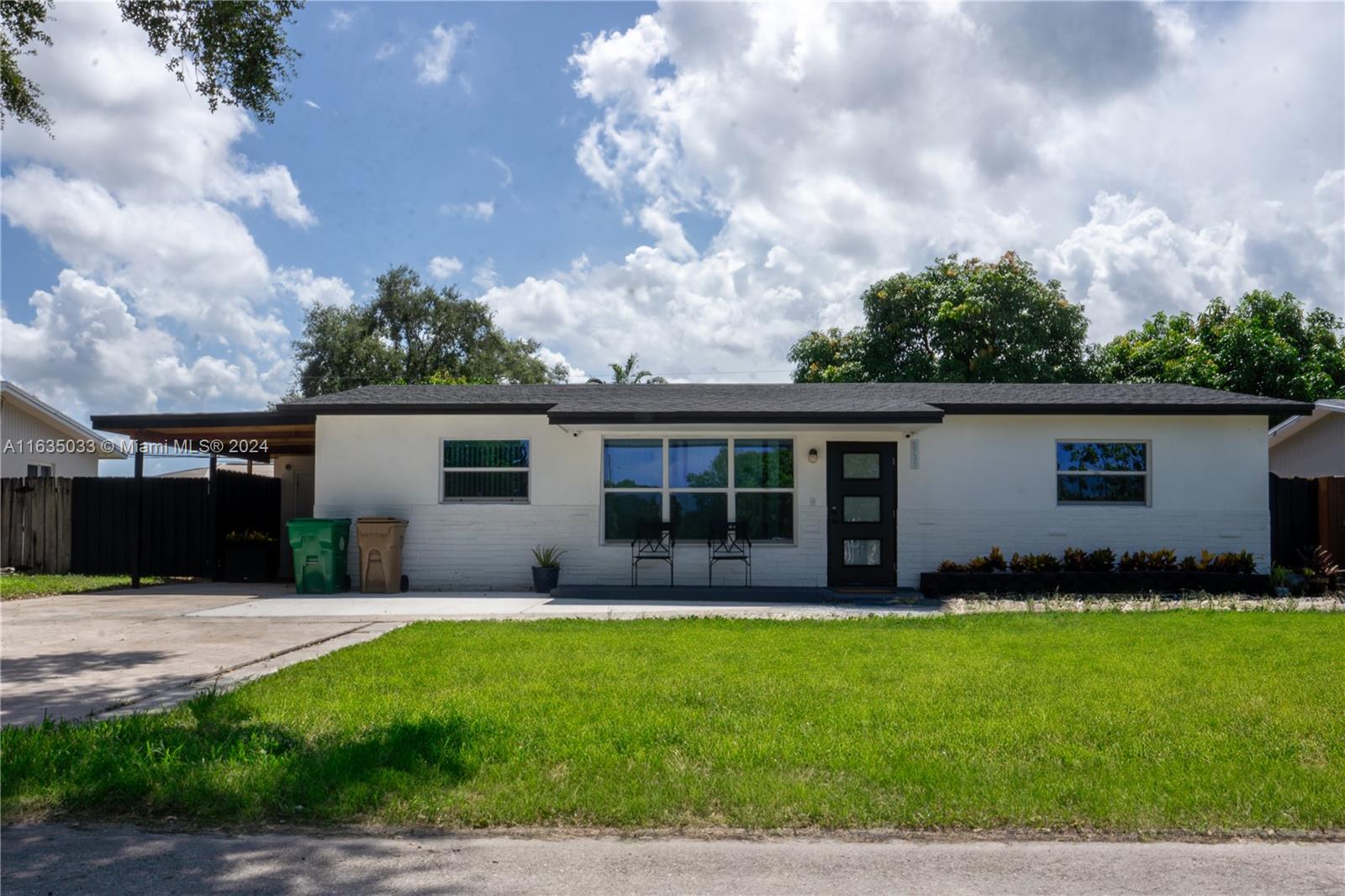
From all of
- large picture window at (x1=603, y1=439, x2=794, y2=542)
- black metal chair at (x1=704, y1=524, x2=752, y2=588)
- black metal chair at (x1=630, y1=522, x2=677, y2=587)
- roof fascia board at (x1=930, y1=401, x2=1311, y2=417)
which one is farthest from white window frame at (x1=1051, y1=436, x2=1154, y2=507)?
black metal chair at (x1=630, y1=522, x2=677, y2=587)

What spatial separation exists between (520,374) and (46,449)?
20.6m

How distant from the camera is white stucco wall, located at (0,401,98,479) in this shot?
23.8 metres

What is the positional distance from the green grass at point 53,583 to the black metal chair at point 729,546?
970 centimetres

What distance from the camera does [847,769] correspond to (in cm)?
523

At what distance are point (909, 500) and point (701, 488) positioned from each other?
→ 3170 mm

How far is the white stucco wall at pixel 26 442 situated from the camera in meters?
23.8

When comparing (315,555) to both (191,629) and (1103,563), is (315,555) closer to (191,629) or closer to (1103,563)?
(191,629)

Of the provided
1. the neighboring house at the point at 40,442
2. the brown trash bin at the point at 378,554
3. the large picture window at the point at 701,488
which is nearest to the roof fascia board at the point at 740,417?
the large picture window at the point at 701,488

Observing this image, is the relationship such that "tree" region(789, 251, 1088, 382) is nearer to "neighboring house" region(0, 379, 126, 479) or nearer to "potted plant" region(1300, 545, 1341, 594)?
"potted plant" region(1300, 545, 1341, 594)

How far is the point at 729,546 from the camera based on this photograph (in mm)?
15094

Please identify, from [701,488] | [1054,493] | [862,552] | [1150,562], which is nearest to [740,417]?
[701,488]

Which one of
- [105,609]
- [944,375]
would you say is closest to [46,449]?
[105,609]

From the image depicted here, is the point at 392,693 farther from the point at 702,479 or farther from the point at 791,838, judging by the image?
the point at 702,479

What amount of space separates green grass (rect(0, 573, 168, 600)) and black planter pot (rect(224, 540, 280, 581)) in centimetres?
113
